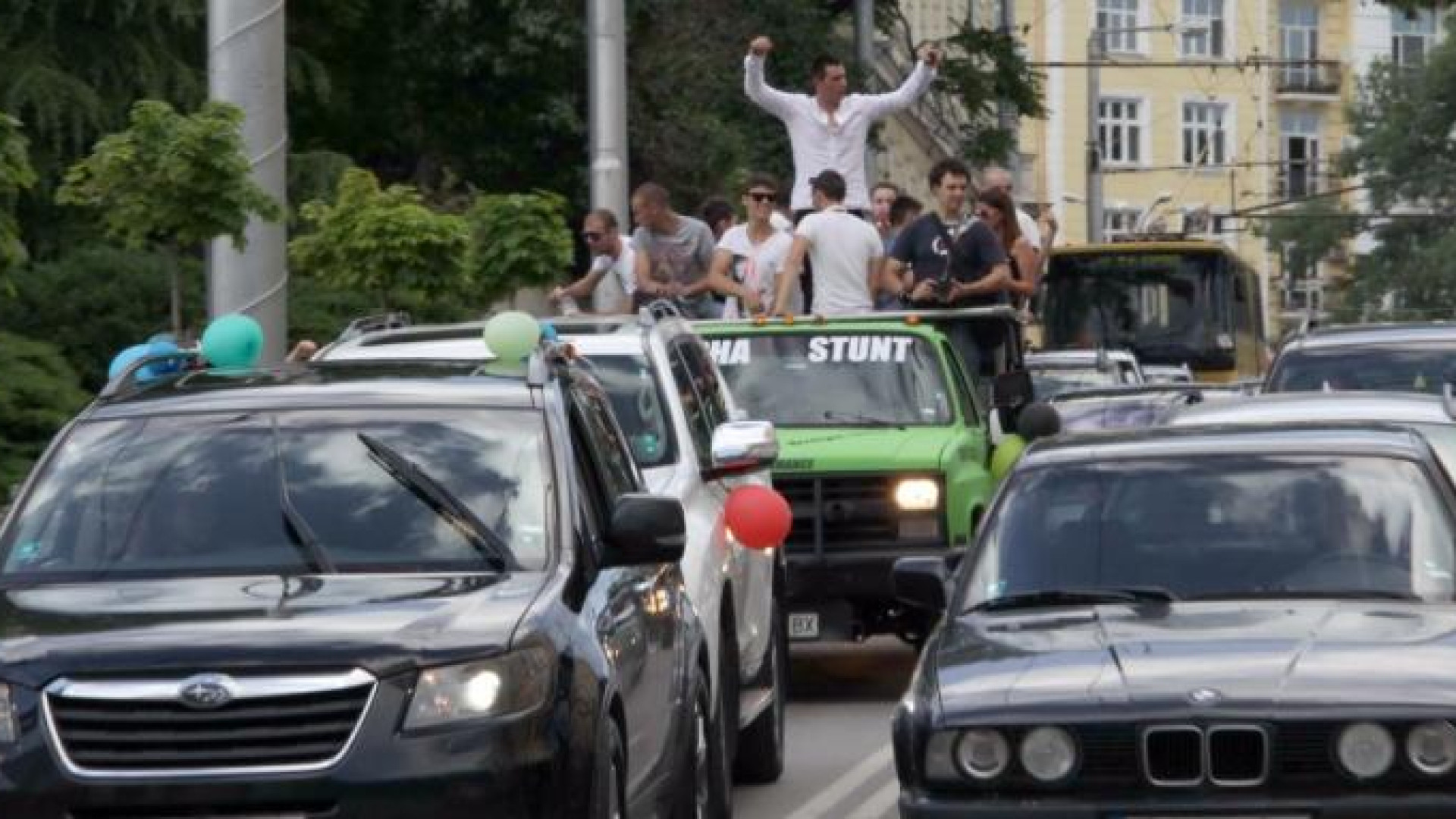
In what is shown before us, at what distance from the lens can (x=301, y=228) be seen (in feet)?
102

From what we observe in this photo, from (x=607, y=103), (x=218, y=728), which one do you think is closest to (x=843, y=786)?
(x=218, y=728)

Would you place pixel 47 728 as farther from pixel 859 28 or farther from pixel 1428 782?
pixel 859 28

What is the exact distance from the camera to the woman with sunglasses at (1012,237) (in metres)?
23.7

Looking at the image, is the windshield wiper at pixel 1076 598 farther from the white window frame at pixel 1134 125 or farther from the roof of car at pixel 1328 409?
the white window frame at pixel 1134 125

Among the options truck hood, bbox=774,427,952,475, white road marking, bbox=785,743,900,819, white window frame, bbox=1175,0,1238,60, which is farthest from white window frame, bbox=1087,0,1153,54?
white road marking, bbox=785,743,900,819

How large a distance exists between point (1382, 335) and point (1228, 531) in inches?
329

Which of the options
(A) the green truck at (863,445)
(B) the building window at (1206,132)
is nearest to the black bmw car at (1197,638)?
(A) the green truck at (863,445)

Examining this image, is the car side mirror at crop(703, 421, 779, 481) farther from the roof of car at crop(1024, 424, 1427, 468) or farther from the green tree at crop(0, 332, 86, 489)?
the green tree at crop(0, 332, 86, 489)

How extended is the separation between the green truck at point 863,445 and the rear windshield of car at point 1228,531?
6091 millimetres

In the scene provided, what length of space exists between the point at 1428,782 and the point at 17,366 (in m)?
13.1

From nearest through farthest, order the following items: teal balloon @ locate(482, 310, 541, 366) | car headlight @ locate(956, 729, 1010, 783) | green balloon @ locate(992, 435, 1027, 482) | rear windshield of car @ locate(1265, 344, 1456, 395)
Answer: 1. car headlight @ locate(956, 729, 1010, 783)
2. teal balloon @ locate(482, 310, 541, 366)
3. rear windshield of car @ locate(1265, 344, 1456, 395)
4. green balloon @ locate(992, 435, 1027, 482)

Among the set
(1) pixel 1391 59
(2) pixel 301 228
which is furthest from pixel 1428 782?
(1) pixel 1391 59

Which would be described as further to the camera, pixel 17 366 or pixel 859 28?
pixel 859 28

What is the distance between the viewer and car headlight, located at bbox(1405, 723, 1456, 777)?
9.07m
